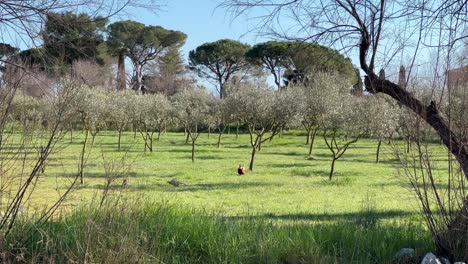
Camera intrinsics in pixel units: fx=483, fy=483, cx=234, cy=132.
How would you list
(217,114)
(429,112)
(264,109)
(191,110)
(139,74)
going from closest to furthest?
(429,112), (264,109), (191,110), (217,114), (139,74)

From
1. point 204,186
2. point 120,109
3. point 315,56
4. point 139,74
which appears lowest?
point 204,186

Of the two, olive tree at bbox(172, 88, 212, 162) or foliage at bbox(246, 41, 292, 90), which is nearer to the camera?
olive tree at bbox(172, 88, 212, 162)

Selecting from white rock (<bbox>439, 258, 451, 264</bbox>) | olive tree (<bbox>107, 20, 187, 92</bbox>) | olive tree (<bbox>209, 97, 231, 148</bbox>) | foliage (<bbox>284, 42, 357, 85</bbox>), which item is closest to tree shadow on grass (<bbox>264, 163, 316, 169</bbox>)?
olive tree (<bbox>209, 97, 231, 148</bbox>)

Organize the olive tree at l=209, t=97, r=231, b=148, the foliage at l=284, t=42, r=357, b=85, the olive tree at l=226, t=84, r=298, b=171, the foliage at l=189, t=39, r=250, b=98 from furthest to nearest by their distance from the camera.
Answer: the foliage at l=189, t=39, r=250, b=98 < the olive tree at l=209, t=97, r=231, b=148 < the olive tree at l=226, t=84, r=298, b=171 < the foliage at l=284, t=42, r=357, b=85

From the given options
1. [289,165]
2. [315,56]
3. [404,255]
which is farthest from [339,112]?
[404,255]

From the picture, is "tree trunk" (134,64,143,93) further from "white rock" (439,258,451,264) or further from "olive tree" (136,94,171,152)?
"white rock" (439,258,451,264)

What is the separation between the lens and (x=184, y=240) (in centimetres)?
405

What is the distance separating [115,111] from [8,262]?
2056 centimetres

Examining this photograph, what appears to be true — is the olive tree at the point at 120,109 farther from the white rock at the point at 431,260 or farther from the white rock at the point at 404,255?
the white rock at the point at 431,260

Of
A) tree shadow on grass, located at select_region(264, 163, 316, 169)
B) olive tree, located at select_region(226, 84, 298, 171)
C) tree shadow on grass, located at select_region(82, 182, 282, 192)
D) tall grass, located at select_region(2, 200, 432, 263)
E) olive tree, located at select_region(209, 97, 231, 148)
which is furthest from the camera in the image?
olive tree, located at select_region(209, 97, 231, 148)

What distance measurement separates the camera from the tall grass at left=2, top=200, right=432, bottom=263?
3.25m

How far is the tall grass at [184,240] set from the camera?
3248 millimetres

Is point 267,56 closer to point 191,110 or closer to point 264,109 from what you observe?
point 191,110

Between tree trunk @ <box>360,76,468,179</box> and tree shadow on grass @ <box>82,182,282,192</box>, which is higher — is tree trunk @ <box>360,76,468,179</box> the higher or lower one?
the higher one
